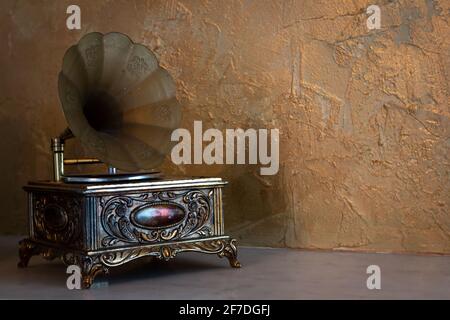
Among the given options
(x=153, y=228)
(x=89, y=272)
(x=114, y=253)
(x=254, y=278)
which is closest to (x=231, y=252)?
(x=254, y=278)

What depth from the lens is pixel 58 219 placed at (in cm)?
279

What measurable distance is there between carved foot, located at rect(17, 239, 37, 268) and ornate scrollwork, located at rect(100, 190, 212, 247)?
52cm

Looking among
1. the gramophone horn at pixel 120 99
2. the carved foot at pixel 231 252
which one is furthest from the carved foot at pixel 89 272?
the carved foot at pixel 231 252

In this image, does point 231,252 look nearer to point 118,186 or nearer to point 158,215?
point 158,215

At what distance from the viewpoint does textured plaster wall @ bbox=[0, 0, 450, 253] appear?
3.13m

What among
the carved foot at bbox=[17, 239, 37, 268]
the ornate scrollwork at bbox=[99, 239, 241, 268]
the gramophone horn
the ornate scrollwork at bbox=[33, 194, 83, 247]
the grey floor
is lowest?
the grey floor

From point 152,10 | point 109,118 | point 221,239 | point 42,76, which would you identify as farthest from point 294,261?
point 42,76

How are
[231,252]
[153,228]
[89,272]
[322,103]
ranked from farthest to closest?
[322,103] < [231,252] < [153,228] < [89,272]

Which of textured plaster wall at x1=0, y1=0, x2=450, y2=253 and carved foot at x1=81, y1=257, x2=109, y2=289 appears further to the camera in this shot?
textured plaster wall at x1=0, y1=0, x2=450, y2=253

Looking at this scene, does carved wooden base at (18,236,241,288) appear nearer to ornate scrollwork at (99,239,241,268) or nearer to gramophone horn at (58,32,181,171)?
ornate scrollwork at (99,239,241,268)

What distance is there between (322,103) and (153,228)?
44.0 inches

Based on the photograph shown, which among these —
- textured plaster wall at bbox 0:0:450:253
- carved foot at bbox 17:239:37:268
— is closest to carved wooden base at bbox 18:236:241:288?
carved foot at bbox 17:239:37:268

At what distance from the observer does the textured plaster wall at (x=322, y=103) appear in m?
3.13
